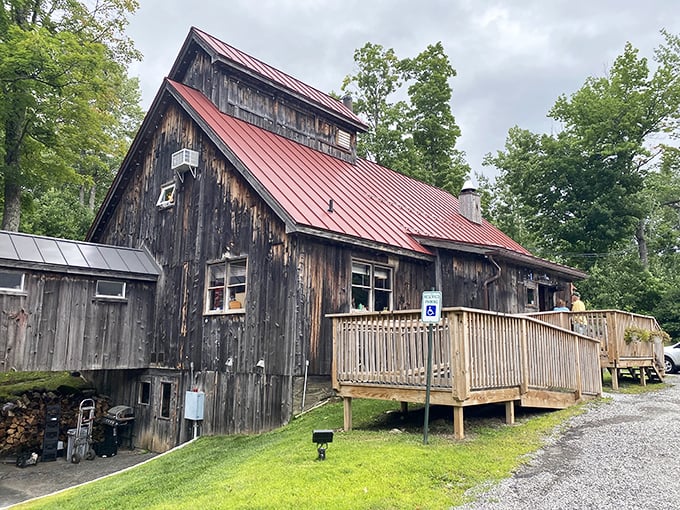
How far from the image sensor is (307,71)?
45469mm

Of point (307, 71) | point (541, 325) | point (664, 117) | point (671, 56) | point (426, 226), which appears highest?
point (307, 71)

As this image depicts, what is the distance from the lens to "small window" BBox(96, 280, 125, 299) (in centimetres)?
1263

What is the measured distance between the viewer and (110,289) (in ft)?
42.2

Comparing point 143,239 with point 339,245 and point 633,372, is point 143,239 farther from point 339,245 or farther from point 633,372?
point 633,372

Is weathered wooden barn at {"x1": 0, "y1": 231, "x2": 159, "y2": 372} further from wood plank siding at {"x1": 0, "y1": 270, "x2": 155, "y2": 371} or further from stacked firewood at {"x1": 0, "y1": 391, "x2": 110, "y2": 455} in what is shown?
stacked firewood at {"x1": 0, "y1": 391, "x2": 110, "y2": 455}

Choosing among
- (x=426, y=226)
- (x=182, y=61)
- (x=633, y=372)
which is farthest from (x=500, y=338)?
(x=182, y=61)

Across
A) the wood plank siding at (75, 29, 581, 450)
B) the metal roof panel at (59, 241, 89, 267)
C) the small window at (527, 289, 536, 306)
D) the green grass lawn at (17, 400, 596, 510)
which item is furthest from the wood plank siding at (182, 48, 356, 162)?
the green grass lawn at (17, 400, 596, 510)

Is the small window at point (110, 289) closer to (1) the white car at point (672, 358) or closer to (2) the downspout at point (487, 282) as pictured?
(2) the downspout at point (487, 282)

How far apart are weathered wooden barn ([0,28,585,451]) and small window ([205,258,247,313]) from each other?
34mm

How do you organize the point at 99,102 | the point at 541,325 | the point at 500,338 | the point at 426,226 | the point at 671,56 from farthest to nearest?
the point at 671,56 → the point at 99,102 → the point at 426,226 → the point at 541,325 → the point at 500,338

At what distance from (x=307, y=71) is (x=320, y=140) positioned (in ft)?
103

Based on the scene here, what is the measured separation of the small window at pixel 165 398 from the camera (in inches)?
510

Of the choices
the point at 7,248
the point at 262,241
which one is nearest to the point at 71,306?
the point at 7,248

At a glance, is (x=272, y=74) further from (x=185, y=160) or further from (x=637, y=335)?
(x=637, y=335)
